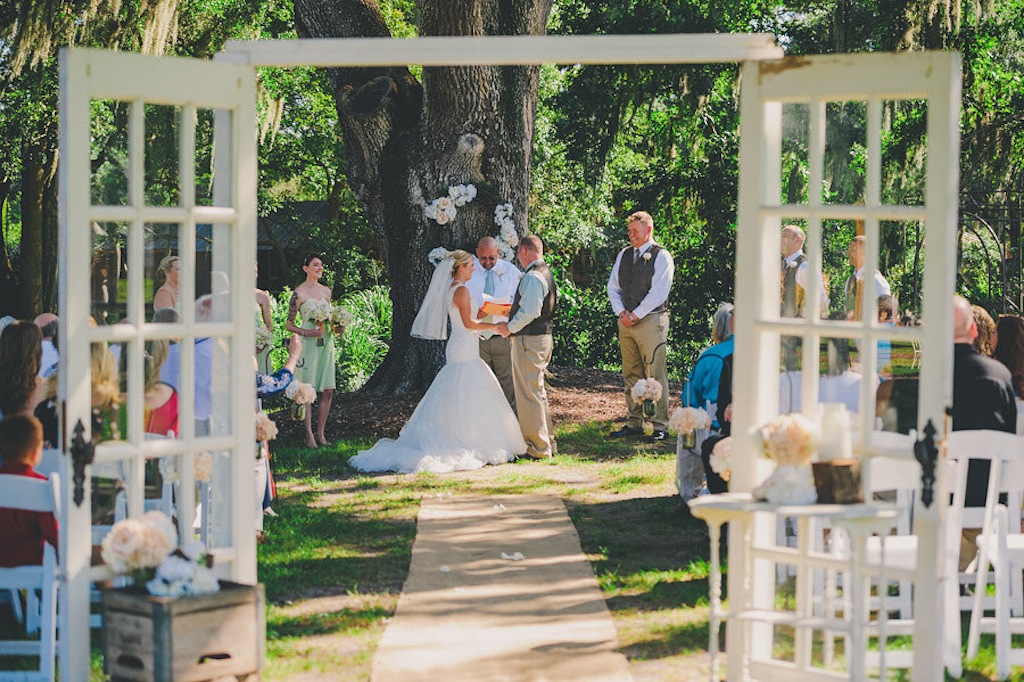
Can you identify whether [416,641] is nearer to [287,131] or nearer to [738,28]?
[738,28]

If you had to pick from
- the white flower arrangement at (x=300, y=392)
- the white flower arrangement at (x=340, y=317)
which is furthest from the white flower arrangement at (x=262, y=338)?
the white flower arrangement at (x=340, y=317)

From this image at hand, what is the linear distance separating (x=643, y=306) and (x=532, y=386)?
127 cm

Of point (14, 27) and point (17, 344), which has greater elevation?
point (14, 27)

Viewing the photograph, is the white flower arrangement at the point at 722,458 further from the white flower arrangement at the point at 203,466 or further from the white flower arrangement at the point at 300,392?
the white flower arrangement at the point at 300,392

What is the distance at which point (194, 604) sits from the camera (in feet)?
14.4

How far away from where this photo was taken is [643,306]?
11.0 meters

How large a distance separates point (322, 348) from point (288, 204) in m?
15.0

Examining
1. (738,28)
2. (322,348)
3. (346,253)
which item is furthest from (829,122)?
(346,253)

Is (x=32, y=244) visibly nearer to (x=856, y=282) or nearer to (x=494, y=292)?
(x=494, y=292)

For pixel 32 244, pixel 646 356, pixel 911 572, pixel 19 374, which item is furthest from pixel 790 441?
pixel 32 244

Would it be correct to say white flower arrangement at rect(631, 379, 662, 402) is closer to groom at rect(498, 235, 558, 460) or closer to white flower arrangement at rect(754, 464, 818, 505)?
groom at rect(498, 235, 558, 460)

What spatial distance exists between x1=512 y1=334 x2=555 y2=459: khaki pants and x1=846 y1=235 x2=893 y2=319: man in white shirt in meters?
5.60

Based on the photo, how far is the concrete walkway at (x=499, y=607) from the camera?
5.18m

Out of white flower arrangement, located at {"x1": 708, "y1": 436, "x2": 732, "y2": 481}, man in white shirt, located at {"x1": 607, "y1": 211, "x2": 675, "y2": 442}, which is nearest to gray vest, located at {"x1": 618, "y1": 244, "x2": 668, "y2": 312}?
man in white shirt, located at {"x1": 607, "y1": 211, "x2": 675, "y2": 442}
